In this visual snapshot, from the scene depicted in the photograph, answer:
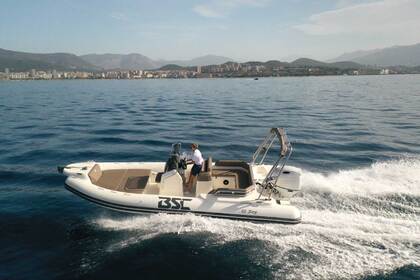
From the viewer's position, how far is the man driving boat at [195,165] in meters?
11.7

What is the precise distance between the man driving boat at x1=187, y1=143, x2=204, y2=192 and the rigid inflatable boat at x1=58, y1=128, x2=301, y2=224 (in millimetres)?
206

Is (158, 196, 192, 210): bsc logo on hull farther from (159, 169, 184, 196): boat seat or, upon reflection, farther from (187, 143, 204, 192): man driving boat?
(187, 143, 204, 192): man driving boat

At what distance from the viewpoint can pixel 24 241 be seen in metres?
10.8

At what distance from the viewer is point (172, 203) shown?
11.3 m

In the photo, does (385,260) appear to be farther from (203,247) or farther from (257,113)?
(257,113)

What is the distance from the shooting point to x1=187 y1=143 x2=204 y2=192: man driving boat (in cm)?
1170

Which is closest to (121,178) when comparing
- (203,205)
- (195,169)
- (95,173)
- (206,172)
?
(95,173)

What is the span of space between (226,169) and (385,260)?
612 cm

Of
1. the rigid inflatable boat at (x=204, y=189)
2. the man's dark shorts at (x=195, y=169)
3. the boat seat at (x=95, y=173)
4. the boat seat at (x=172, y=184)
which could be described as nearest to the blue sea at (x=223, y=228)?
the rigid inflatable boat at (x=204, y=189)

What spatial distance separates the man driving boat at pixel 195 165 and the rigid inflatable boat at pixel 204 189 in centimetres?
21

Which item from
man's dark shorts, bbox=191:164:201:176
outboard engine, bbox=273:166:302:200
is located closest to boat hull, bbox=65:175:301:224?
outboard engine, bbox=273:166:302:200

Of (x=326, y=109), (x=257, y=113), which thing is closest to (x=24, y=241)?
(x=257, y=113)

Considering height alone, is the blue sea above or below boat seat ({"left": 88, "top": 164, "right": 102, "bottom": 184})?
below

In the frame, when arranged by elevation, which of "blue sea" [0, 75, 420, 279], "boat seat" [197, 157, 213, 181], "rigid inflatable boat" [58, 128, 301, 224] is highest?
"boat seat" [197, 157, 213, 181]
